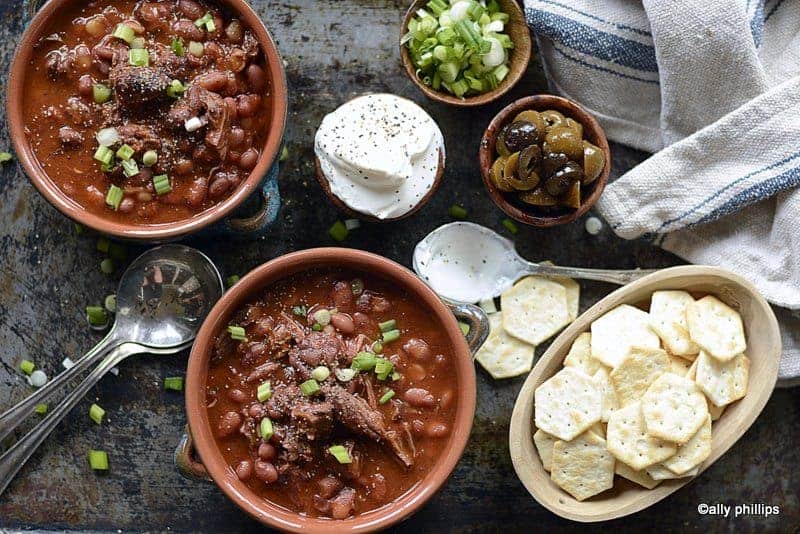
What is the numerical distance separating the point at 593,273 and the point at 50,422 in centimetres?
214

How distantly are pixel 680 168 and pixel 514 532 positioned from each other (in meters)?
1.53

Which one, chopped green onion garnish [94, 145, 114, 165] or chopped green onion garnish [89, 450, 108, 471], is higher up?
chopped green onion garnish [94, 145, 114, 165]

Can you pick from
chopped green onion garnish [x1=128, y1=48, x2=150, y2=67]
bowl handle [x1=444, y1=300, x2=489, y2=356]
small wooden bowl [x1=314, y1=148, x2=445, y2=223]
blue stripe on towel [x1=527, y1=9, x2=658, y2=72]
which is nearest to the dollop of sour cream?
small wooden bowl [x1=314, y1=148, x2=445, y2=223]

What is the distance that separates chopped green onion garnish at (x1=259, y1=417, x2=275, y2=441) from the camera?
9.23 feet

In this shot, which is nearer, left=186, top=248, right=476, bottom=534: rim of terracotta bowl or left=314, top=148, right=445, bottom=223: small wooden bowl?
left=186, top=248, right=476, bottom=534: rim of terracotta bowl

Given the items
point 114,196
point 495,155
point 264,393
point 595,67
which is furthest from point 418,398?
point 595,67

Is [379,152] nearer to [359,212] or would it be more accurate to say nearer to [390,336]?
[359,212]

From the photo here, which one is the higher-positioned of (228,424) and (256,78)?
(256,78)

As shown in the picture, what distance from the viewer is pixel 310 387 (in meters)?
2.84

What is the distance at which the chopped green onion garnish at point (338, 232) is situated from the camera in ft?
11.3

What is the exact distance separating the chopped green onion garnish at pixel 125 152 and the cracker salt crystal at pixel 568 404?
5.29ft

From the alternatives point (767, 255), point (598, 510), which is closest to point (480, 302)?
point (598, 510)

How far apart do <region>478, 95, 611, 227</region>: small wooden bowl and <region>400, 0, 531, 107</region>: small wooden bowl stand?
0.11 metres

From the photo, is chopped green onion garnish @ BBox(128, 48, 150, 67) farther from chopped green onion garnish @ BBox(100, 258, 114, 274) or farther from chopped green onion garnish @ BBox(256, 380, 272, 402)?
chopped green onion garnish @ BBox(256, 380, 272, 402)
